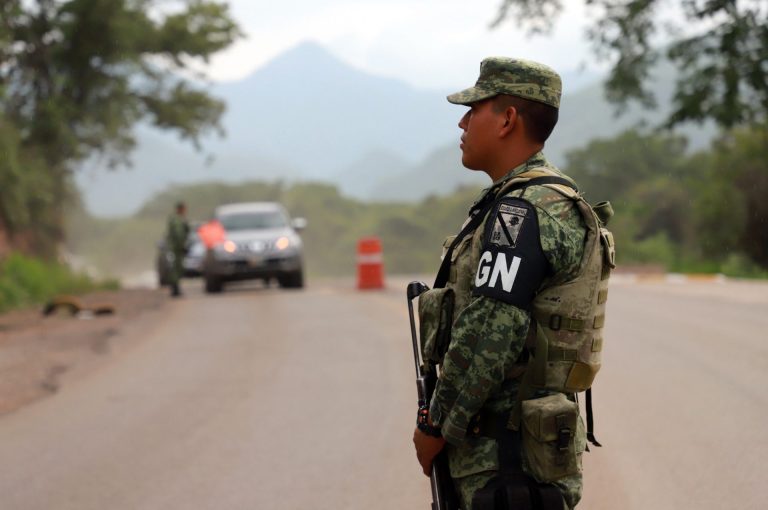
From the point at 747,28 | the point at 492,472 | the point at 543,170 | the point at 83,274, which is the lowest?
the point at 83,274

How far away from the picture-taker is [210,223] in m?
23.5

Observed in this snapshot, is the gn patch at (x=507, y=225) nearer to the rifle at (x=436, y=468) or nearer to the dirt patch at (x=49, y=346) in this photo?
the rifle at (x=436, y=468)

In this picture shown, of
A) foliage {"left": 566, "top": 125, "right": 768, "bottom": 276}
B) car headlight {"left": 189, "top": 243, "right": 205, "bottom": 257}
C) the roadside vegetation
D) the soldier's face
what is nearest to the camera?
the soldier's face

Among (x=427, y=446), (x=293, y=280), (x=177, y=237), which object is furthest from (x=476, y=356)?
(x=293, y=280)

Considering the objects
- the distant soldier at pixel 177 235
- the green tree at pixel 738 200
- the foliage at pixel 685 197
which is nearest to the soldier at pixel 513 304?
the distant soldier at pixel 177 235

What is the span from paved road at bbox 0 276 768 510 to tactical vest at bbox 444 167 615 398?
306cm

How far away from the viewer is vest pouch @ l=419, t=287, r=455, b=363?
323cm

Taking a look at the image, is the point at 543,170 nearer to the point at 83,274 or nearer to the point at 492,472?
the point at 492,472

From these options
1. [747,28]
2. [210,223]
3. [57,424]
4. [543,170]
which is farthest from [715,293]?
[543,170]

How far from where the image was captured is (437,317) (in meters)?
3.23

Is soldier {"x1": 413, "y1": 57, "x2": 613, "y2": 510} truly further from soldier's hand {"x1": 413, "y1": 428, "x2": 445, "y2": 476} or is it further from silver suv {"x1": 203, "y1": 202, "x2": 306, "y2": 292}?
silver suv {"x1": 203, "y1": 202, "x2": 306, "y2": 292}

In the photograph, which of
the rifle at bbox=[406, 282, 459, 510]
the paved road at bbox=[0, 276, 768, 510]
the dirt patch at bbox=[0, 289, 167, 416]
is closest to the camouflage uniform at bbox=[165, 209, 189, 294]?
the dirt patch at bbox=[0, 289, 167, 416]

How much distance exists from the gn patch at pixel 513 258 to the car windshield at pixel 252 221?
20.7m

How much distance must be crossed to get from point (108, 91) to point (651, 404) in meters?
23.6
